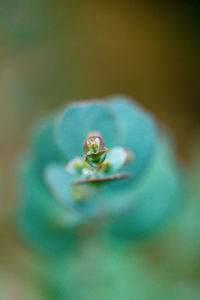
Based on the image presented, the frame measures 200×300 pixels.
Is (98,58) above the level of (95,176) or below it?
above

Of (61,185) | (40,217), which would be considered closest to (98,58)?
(40,217)

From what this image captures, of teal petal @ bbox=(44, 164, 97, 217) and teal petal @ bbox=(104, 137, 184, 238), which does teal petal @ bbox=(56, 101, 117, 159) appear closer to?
teal petal @ bbox=(44, 164, 97, 217)

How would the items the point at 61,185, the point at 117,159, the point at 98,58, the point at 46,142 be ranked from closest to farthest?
the point at 117,159
the point at 61,185
the point at 46,142
the point at 98,58

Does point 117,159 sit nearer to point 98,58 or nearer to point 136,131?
point 136,131

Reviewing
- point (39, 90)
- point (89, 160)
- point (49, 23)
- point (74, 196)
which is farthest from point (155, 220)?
point (49, 23)

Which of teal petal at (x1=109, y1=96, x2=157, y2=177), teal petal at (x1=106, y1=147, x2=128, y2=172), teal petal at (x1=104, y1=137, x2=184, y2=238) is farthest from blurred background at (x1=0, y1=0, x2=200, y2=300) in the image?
teal petal at (x1=106, y1=147, x2=128, y2=172)
